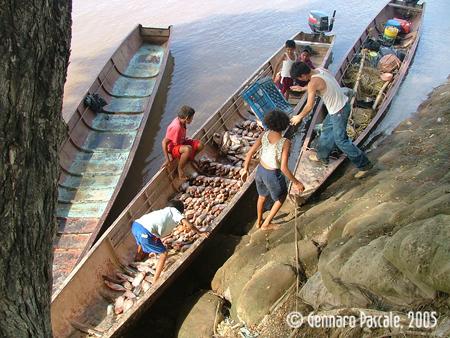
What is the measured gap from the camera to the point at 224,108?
31.1 ft

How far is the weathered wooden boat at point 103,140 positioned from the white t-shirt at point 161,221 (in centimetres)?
174

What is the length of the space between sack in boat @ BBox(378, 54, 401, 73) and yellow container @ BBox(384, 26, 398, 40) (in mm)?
1807

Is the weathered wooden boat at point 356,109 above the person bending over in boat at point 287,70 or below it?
below

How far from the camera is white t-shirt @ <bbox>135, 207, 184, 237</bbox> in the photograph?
5625 mm

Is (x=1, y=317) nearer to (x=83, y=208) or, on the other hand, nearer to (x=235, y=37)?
(x=83, y=208)

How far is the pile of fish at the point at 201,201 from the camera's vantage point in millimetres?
6102

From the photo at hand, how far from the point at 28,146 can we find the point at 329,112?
5374mm

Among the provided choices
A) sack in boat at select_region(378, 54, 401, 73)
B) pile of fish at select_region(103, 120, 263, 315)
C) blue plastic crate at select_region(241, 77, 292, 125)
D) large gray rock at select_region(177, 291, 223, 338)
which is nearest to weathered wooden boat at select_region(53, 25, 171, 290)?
pile of fish at select_region(103, 120, 263, 315)

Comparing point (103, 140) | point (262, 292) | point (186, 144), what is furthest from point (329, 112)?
point (103, 140)

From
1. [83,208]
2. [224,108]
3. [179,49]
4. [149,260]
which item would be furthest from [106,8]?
[149,260]

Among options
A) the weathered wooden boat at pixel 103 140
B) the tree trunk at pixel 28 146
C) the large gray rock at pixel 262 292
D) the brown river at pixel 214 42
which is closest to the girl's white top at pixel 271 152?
the large gray rock at pixel 262 292

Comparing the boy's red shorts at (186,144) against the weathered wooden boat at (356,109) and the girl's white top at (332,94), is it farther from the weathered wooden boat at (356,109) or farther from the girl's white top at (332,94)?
the girl's white top at (332,94)

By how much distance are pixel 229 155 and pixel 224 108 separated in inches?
50.1

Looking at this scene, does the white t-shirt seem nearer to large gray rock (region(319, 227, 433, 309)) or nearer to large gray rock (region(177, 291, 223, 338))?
large gray rock (region(177, 291, 223, 338))
